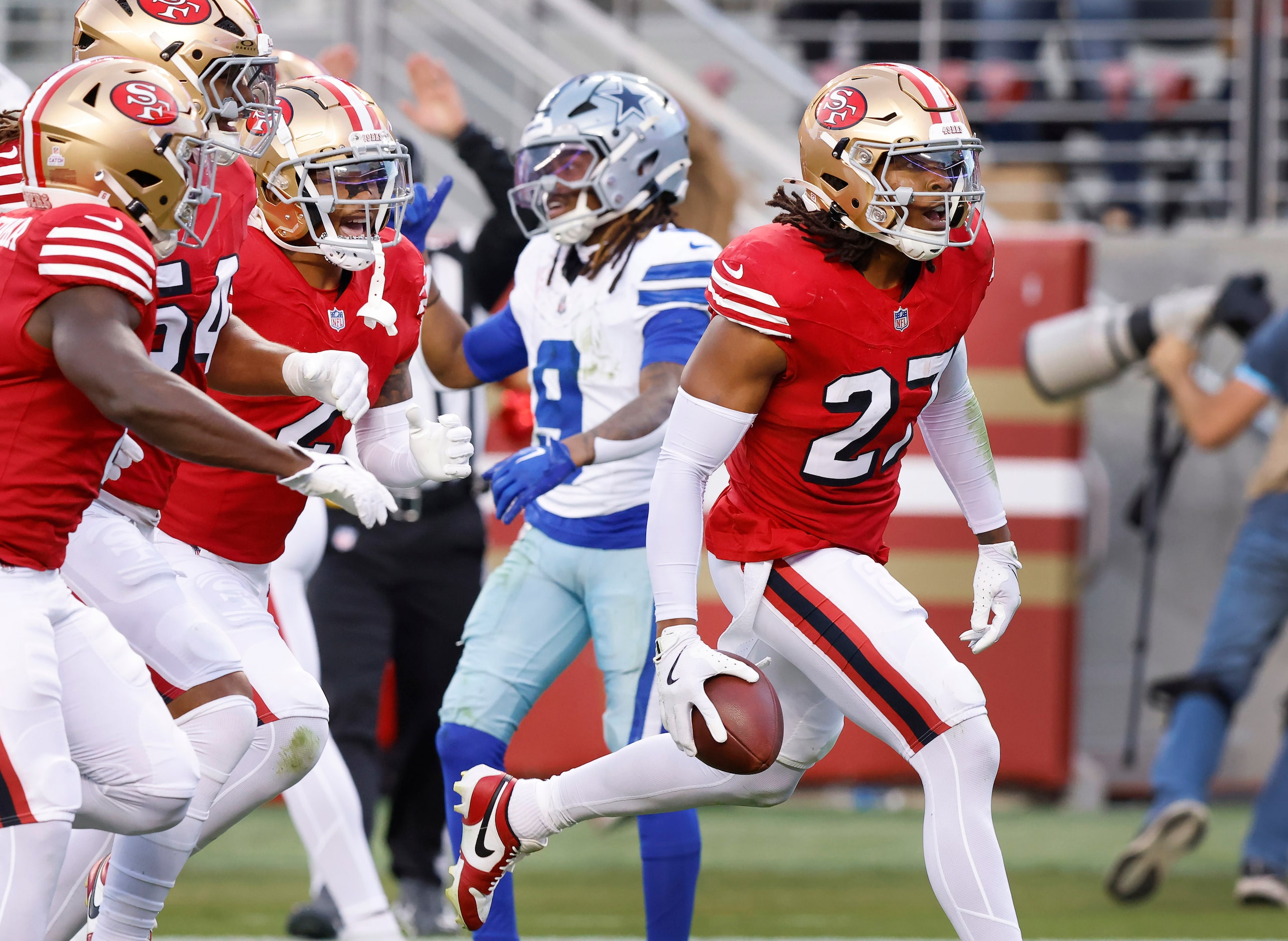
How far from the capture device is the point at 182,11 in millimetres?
3215

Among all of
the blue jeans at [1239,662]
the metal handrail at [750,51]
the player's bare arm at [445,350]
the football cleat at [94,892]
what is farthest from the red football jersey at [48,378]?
the metal handrail at [750,51]

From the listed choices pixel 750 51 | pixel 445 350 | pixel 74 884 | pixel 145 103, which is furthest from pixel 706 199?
pixel 750 51

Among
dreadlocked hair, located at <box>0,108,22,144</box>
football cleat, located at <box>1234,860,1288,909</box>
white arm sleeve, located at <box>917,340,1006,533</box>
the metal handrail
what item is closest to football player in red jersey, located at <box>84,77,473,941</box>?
dreadlocked hair, located at <box>0,108,22,144</box>

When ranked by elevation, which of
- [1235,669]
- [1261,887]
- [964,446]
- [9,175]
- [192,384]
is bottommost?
[1261,887]

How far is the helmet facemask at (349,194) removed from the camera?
10.8 feet

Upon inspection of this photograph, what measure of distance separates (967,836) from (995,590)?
61 cm

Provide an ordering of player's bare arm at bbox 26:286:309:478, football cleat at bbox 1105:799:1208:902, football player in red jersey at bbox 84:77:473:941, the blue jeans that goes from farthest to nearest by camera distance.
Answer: the blue jeans < football cleat at bbox 1105:799:1208:902 < football player in red jersey at bbox 84:77:473:941 < player's bare arm at bbox 26:286:309:478

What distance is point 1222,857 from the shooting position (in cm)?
542

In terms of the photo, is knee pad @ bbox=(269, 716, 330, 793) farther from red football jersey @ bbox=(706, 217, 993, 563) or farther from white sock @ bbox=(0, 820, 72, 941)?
red football jersey @ bbox=(706, 217, 993, 563)

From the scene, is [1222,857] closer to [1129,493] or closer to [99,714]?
[1129,493]

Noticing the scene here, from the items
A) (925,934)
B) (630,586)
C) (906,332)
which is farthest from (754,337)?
(925,934)

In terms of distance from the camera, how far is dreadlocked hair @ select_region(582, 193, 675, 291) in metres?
3.72

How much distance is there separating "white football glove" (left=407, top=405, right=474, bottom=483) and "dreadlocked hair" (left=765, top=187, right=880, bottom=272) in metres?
0.68

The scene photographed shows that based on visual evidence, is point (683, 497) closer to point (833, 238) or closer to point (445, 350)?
point (833, 238)
